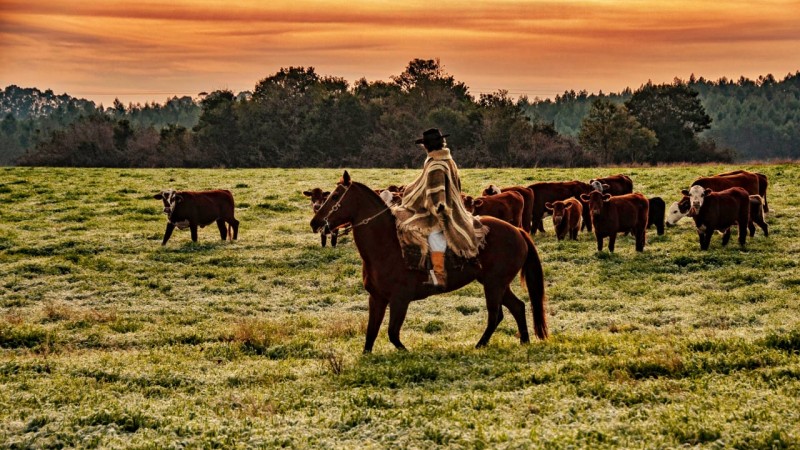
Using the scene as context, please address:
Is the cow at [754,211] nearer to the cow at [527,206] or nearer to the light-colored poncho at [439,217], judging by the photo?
the cow at [527,206]

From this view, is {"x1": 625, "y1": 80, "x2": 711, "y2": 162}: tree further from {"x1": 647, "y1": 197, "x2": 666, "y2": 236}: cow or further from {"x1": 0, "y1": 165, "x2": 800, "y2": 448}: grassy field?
{"x1": 647, "y1": 197, "x2": 666, "y2": 236}: cow

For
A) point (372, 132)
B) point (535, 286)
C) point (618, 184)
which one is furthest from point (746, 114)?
point (535, 286)

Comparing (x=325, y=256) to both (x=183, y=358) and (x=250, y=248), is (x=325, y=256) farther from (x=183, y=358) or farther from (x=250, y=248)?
(x=183, y=358)

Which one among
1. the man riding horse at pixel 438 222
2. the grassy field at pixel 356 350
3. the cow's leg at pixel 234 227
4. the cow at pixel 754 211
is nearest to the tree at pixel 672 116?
the grassy field at pixel 356 350

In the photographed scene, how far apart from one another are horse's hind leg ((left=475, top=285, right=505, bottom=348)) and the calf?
10.8 m

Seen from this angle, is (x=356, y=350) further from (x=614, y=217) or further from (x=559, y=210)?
(x=559, y=210)

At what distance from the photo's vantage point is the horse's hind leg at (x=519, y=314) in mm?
11898

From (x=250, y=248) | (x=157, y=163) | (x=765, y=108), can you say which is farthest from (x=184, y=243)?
(x=765, y=108)

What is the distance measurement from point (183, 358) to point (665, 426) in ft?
23.3

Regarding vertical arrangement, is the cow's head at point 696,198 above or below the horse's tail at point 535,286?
above

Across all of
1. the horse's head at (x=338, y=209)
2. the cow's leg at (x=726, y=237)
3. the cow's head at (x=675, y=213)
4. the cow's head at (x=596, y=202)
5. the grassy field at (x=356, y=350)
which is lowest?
the grassy field at (x=356, y=350)

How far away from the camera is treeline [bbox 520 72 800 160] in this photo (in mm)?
138375

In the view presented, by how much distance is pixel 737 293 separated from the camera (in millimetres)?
16000

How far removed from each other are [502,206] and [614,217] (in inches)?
129
